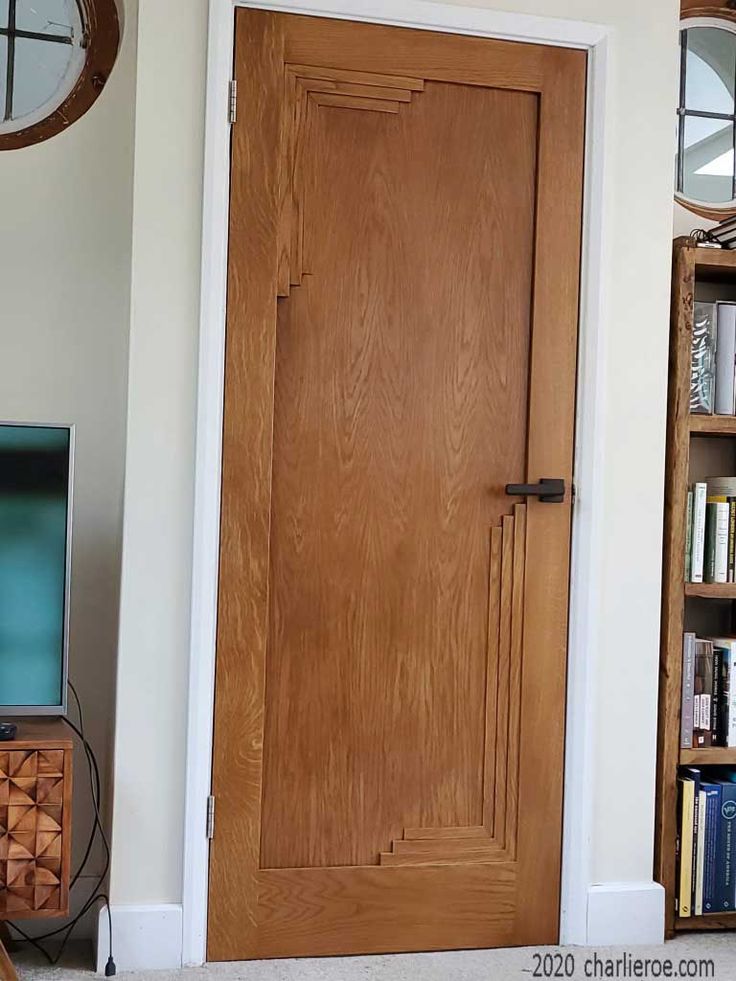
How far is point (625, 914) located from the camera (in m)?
2.55

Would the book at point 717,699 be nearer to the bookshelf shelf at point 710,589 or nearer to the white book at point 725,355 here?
the bookshelf shelf at point 710,589

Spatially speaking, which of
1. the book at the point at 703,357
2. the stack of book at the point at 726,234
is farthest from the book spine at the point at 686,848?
the stack of book at the point at 726,234

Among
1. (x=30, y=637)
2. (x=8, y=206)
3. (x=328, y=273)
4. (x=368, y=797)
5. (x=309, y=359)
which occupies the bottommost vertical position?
(x=368, y=797)

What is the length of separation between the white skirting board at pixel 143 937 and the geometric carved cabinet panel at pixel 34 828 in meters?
0.24

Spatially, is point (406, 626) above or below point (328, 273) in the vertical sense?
below

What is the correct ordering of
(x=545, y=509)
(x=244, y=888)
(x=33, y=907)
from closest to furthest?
(x=33, y=907) → (x=244, y=888) → (x=545, y=509)

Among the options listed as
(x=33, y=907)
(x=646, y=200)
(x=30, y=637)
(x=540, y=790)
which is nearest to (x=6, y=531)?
(x=30, y=637)

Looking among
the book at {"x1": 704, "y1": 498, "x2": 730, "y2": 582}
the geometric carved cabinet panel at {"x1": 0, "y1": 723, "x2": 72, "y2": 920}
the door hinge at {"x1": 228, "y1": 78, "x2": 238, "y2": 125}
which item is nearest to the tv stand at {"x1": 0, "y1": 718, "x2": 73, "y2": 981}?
the geometric carved cabinet panel at {"x1": 0, "y1": 723, "x2": 72, "y2": 920}

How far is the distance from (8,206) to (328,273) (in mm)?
792

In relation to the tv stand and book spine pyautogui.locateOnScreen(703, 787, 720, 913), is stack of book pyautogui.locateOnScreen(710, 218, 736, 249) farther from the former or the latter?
the tv stand

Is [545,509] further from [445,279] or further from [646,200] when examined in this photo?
[646,200]

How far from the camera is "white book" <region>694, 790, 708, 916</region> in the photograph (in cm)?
260

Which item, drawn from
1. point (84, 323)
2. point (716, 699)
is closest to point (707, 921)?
point (716, 699)

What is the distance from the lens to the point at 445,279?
251 centimetres
